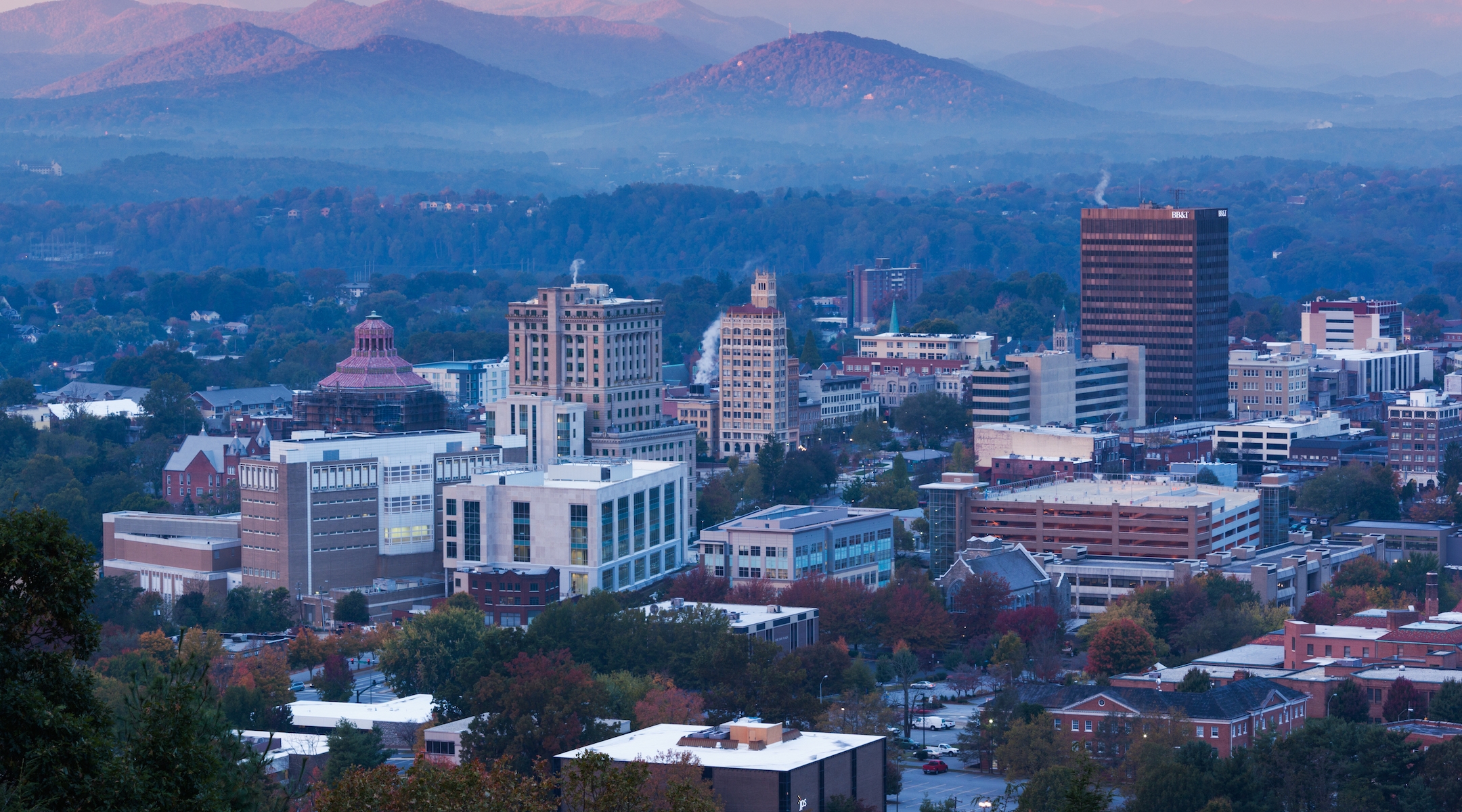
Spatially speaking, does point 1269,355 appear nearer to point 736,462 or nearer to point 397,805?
point 736,462

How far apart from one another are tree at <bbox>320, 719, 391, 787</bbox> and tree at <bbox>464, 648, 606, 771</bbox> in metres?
1.87

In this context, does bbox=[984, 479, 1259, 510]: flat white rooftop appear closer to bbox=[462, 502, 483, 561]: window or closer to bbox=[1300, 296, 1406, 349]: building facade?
bbox=[462, 502, 483, 561]: window

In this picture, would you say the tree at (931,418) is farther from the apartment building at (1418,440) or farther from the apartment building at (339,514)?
the apartment building at (339,514)

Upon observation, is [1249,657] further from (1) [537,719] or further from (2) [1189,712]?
(1) [537,719]

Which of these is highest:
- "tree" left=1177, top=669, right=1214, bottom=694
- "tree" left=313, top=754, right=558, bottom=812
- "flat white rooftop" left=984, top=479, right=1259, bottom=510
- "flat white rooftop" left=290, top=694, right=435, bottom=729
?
"tree" left=313, top=754, right=558, bottom=812

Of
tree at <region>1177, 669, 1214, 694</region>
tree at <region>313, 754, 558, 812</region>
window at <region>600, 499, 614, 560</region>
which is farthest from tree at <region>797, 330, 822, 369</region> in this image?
tree at <region>313, 754, 558, 812</region>

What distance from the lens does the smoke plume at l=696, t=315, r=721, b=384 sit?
127869 millimetres

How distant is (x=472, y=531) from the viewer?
69438mm

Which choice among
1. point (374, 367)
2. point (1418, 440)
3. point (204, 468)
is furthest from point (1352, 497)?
point (204, 468)

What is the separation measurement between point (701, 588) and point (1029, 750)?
Result: 59.8 ft

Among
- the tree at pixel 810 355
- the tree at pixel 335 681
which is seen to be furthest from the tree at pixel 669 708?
the tree at pixel 810 355

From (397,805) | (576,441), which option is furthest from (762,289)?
(397,805)

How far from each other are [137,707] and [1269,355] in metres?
108

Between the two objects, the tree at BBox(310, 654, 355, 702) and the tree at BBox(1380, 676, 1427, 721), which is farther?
the tree at BBox(310, 654, 355, 702)
